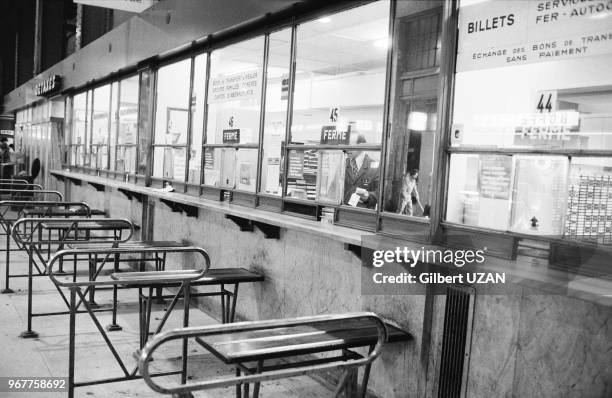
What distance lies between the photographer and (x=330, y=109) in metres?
5.76

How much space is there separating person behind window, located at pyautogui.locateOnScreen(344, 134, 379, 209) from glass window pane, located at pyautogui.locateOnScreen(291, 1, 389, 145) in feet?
0.47

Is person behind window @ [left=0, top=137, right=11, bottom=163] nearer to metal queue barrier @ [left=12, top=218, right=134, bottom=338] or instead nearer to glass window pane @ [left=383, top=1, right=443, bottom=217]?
metal queue barrier @ [left=12, top=218, right=134, bottom=338]

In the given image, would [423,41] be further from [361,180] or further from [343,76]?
[343,76]


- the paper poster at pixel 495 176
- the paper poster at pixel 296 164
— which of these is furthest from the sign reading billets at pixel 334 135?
the paper poster at pixel 495 176

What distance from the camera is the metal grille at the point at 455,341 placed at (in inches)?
138

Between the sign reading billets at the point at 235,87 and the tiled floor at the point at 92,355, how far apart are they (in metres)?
2.38

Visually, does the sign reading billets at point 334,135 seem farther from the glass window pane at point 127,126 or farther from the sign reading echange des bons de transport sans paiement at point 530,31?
the glass window pane at point 127,126

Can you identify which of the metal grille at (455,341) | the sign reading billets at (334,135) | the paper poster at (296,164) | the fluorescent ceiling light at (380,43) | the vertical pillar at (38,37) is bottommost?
the metal grille at (455,341)

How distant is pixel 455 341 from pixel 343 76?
6424 millimetres

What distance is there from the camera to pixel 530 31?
3.36 m

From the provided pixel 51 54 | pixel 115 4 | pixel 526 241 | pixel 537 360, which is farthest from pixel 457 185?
pixel 51 54

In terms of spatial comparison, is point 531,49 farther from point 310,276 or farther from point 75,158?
point 75,158

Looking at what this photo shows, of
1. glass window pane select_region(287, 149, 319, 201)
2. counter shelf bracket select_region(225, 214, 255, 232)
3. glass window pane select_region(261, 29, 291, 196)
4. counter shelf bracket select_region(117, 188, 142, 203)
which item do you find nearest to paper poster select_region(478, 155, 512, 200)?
glass window pane select_region(287, 149, 319, 201)

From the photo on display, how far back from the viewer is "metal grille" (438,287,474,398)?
3496 millimetres
